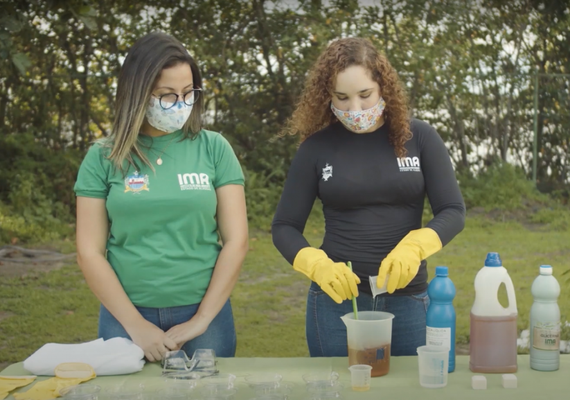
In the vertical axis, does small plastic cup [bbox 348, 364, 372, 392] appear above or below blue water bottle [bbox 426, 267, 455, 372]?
below

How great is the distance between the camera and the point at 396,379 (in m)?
2.12

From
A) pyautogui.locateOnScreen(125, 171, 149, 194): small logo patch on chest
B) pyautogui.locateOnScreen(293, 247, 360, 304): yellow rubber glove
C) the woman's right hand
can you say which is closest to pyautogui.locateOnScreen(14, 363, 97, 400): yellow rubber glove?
the woman's right hand

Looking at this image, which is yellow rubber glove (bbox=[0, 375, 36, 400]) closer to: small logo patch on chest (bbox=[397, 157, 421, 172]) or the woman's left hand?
the woman's left hand

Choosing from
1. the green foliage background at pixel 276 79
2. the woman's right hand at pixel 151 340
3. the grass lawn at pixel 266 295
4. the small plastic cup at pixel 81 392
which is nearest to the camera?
the small plastic cup at pixel 81 392

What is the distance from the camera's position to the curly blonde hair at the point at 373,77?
2463mm

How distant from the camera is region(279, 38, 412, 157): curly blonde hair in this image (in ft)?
8.08

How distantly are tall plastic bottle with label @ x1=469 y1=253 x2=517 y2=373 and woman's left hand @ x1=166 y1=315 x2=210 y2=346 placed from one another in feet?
2.76

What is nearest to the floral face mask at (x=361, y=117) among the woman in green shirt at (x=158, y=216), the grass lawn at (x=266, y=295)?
the woman in green shirt at (x=158, y=216)

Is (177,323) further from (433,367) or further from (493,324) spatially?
(493,324)

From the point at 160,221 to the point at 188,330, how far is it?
354mm

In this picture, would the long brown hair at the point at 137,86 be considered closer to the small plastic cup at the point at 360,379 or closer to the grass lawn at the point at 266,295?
the small plastic cup at the point at 360,379

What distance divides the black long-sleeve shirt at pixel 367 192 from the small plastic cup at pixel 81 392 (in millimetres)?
732

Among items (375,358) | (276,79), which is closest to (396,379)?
(375,358)

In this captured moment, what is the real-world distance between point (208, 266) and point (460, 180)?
24.7 ft
